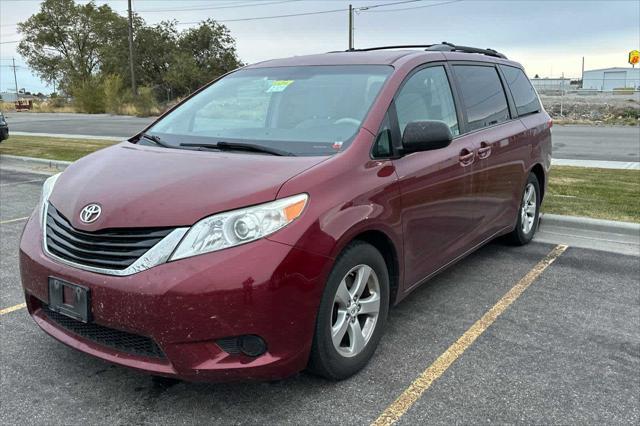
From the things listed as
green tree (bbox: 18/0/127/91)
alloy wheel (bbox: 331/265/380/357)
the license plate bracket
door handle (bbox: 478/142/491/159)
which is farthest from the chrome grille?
green tree (bbox: 18/0/127/91)

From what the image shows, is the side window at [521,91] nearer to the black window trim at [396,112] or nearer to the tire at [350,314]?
the black window trim at [396,112]

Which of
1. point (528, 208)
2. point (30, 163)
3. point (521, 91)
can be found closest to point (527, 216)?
point (528, 208)

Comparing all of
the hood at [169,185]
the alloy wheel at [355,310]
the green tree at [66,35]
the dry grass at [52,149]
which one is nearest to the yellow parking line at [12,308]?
the hood at [169,185]

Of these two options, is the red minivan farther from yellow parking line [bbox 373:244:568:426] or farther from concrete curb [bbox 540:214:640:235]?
concrete curb [bbox 540:214:640:235]

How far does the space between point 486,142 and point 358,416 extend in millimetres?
2558

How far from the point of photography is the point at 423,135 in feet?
11.0

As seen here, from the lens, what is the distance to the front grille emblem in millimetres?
2740

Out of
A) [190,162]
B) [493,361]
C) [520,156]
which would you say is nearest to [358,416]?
[493,361]

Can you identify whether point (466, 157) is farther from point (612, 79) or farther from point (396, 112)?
point (612, 79)

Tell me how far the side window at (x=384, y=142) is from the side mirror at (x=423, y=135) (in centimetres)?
9

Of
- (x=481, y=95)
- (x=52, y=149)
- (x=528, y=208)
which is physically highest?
(x=481, y=95)

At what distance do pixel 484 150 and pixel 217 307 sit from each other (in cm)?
273

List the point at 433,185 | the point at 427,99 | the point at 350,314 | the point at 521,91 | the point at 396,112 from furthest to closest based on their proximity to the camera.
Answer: the point at 521,91 → the point at 427,99 → the point at 433,185 → the point at 396,112 → the point at 350,314

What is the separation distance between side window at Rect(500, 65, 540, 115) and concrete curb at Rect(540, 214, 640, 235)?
1.28 m
